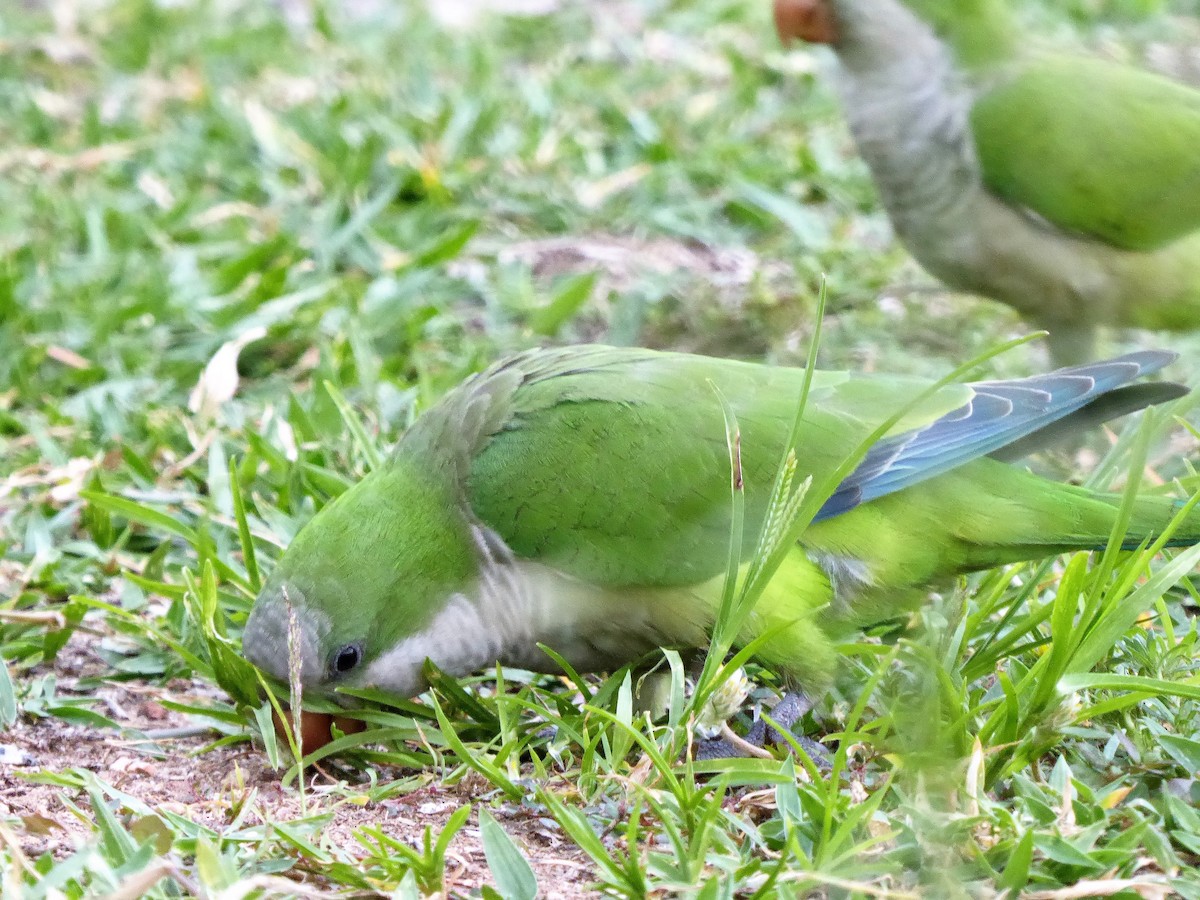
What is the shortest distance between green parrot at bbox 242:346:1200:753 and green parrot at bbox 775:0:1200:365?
1211mm

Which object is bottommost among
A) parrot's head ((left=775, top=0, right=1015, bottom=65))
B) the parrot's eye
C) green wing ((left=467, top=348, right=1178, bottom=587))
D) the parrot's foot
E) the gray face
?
the parrot's foot

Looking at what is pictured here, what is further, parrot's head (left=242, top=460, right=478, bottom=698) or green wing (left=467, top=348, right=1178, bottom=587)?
green wing (left=467, top=348, right=1178, bottom=587)

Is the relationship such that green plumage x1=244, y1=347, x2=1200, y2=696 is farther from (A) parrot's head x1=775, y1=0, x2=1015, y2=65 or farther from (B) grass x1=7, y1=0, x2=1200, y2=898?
(A) parrot's head x1=775, y1=0, x2=1015, y2=65

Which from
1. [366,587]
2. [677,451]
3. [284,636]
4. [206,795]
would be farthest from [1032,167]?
[206,795]

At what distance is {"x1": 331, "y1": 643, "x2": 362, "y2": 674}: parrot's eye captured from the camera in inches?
108

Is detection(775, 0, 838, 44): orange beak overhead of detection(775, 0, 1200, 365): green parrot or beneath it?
overhead

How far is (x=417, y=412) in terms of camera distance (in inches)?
159

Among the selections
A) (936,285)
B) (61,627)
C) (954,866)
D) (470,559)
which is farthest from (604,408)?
(936,285)

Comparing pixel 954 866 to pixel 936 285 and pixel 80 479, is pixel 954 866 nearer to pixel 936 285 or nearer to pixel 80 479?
pixel 80 479

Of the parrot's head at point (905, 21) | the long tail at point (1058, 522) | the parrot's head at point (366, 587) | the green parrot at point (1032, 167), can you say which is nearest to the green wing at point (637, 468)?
the parrot's head at point (366, 587)

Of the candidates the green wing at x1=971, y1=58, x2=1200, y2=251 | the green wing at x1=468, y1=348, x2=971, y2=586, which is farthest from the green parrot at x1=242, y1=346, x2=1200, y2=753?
the green wing at x1=971, y1=58, x2=1200, y2=251

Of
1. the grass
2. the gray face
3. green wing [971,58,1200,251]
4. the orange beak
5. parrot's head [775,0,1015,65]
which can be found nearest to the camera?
the grass

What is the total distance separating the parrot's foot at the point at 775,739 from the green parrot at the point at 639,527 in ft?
0.17

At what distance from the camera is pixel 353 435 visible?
369 cm
